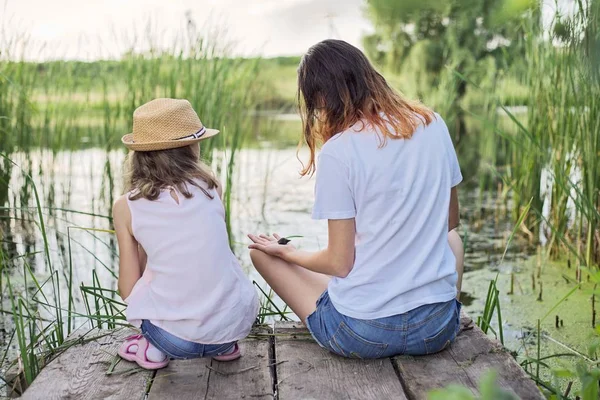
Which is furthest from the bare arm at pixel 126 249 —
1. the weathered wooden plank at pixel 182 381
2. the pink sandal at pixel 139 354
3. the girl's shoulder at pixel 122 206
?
the weathered wooden plank at pixel 182 381

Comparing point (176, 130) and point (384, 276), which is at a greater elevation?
point (176, 130)

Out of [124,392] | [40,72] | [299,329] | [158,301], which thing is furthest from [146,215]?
[40,72]

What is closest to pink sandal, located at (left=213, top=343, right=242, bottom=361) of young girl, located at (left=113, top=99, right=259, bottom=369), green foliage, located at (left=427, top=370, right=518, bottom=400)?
young girl, located at (left=113, top=99, right=259, bottom=369)

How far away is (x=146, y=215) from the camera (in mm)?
1879

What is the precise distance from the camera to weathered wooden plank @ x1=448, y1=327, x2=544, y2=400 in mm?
1713

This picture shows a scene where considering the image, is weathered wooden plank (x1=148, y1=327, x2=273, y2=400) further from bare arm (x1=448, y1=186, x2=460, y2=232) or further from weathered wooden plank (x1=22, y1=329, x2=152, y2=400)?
bare arm (x1=448, y1=186, x2=460, y2=232)

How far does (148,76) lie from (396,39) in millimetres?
9767

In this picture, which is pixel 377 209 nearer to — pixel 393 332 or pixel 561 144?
pixel 393 332

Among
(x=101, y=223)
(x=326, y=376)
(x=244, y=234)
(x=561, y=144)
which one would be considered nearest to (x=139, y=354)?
(x=326, y=376)

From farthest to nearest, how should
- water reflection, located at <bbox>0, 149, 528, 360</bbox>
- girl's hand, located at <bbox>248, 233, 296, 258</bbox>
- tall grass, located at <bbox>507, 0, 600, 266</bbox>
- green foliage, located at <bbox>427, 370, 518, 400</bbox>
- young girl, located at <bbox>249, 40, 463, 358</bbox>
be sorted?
1. water reflection, located at <bbox>0, 149, 528, 360</bbox>
2. tall grass, located at <bbox>507, 0, 600, 266</bbox>
3. girl's hand, located at <bbox>248, 233, 296, 258</bbox>
4. young girl, located at <bbox>249, 40, 463, 358</bbox>
5. green foliage, located at <bbox>427, 370, 518, 400</bbox>

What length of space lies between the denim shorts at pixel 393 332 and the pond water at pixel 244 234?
0.85m

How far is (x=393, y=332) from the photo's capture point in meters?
1.85

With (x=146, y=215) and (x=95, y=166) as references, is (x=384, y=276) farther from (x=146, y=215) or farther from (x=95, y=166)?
(x=95, y=166)

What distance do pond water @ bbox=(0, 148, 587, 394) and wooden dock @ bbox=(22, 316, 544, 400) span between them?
0.81 meters
